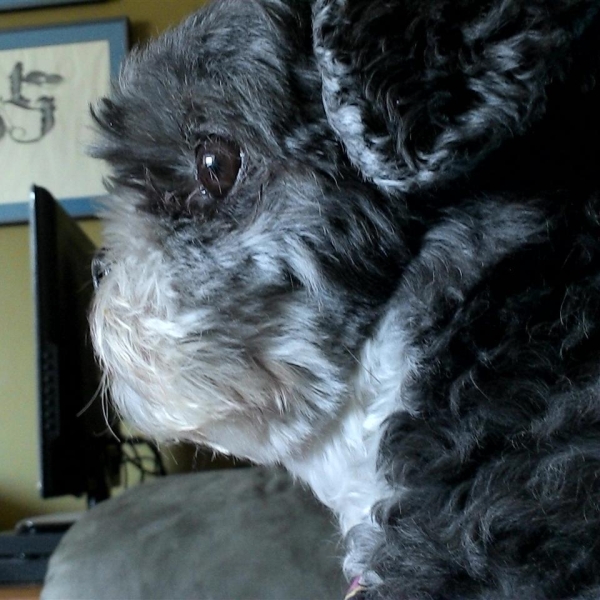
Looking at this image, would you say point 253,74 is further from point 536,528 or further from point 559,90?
point 536,528

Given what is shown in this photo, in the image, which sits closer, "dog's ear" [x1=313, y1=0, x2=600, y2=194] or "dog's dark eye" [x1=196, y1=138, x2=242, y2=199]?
"dog's ear" [x1=313, y1=0, x2=600, y2=194]

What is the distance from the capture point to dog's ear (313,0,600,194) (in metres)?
0.48

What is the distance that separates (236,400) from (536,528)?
28 cm

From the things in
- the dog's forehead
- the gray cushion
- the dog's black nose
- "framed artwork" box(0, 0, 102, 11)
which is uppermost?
"framed artwork" box(0, 0, 102, 11)

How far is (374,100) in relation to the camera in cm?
52

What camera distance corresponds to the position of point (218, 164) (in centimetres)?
63

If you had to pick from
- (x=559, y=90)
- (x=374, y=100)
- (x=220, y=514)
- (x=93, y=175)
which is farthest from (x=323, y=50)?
(x=93, y=175)

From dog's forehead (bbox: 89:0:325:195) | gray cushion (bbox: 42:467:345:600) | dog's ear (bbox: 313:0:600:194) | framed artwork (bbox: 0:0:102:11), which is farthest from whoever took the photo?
framed artwork (bbox: 0:0:102:11)

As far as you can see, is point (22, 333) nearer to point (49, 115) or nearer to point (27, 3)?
point (49, 115)

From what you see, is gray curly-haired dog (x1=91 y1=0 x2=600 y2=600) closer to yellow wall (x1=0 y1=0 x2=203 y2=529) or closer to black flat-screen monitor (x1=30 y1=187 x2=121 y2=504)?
black flat-screen monitor (x1=30 y1=187 x2=121 y2=504)

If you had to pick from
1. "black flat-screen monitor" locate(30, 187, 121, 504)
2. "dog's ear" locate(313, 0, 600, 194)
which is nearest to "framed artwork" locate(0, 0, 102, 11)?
"black flat-screen monitor" locate(30, 187, 121, 504)

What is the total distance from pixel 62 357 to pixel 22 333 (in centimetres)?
68

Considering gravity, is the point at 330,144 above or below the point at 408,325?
above

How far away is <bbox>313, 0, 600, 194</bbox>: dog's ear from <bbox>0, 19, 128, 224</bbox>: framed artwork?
171cm
